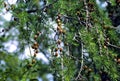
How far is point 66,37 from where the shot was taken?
222 centimetres

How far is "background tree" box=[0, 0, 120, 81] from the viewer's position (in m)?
2.12

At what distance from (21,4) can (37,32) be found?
0.69 feet

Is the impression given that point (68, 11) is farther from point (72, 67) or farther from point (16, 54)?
point (16, 54)

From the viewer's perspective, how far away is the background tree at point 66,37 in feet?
6.95

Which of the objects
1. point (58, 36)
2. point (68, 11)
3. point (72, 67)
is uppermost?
point (68, 11)

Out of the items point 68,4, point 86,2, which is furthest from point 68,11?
point 86,2

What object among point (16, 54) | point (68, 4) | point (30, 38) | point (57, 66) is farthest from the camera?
point (16, 54)

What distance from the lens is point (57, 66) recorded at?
2113 millimetres

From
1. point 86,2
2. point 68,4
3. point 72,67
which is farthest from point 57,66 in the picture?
point 86,2

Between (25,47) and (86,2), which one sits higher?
(86,2)

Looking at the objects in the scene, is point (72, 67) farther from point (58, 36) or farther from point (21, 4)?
point (21, 4)

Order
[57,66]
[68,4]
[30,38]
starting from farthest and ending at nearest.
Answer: [30,38]
[68,4]
[57,66]

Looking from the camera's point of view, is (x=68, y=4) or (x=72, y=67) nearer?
(x=72, y=67)

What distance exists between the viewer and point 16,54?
2717mm
